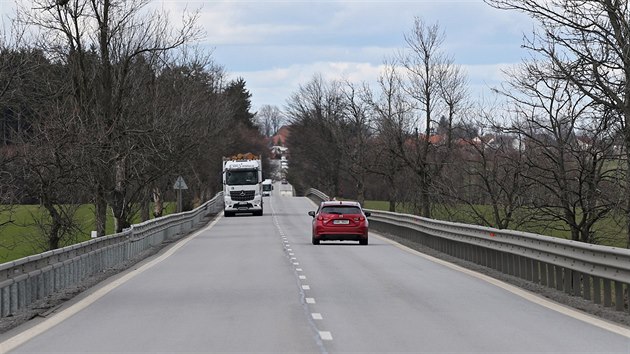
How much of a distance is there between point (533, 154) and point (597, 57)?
31.7 feet

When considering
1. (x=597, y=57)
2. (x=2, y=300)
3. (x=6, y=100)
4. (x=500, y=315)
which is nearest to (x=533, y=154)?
(x=597, y=57)

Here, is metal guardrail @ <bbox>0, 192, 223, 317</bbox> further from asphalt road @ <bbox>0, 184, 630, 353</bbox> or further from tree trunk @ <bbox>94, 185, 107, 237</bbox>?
tree trunk @ <bbox>94, 185, 107, 237</bbox>

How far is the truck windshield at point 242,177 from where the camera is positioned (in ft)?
202

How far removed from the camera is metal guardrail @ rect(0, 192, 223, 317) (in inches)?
529

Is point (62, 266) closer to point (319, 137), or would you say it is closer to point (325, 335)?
point (325, 335)

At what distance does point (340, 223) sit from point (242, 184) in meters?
30.3

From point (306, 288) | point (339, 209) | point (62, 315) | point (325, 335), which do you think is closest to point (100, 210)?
point (339, 209)

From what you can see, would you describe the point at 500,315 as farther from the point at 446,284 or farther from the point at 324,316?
the point at 446,284

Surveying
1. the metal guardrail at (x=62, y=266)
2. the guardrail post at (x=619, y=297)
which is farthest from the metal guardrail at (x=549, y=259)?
the metal guardrail at (x=62, y=266)

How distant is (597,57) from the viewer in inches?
887

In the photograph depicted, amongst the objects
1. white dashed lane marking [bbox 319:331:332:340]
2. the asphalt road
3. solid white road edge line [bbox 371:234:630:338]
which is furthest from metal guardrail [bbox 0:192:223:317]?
solid white road edge line [bbox 371:234:630:338]

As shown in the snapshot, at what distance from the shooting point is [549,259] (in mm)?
16547

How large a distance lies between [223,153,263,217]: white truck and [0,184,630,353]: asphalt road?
39.0m

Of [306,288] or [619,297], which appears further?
[306,288]
